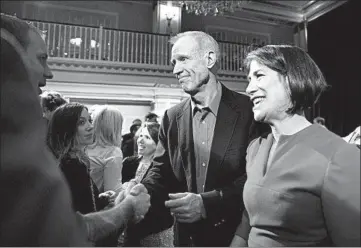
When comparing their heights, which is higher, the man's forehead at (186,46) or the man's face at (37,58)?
the man's forehead at (186,46)

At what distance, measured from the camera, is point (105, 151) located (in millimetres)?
2133

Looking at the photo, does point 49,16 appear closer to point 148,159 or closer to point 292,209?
point 148,159

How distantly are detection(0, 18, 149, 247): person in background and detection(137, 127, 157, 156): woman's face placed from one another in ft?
5.96

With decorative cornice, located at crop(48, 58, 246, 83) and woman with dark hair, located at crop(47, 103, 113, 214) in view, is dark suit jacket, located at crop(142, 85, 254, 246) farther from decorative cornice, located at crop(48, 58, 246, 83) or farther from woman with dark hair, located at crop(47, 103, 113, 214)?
decorative cornice, located at crop(48, 58, 246, 83)

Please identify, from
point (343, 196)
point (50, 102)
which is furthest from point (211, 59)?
point (50, 102)

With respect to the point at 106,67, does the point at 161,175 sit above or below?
below

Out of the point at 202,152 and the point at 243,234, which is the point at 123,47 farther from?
the point at 243,234

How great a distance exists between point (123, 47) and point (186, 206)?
308 inches

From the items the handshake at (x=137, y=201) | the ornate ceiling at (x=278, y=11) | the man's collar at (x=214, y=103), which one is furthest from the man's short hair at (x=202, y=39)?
the ornate ceiling at (x=278, y=11)

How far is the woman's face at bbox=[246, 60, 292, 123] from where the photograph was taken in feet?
3.83

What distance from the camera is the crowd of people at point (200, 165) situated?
2.75 ft

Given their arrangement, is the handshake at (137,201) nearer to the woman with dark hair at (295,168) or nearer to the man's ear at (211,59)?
the woman with dark hair at (295,168)

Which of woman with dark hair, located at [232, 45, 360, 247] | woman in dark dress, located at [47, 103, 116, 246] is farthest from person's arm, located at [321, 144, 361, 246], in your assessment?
woman in dark dress, located at [47, 103, 116, 246]

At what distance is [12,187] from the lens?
0.83 metres
